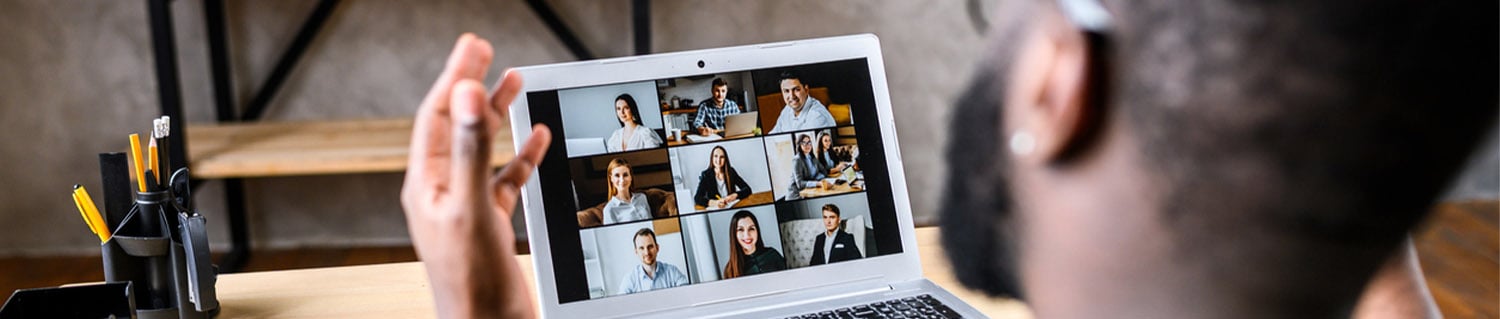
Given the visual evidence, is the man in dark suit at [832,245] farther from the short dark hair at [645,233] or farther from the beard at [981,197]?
the beard at [981,197]

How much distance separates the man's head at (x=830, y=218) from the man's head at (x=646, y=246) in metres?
0.13

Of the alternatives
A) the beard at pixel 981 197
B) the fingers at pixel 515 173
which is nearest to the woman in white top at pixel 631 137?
the fingers at pixel 515 173

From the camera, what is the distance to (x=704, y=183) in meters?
0.79

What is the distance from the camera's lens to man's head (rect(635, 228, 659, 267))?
30.8 inches

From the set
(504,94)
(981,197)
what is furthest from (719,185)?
(981,197)

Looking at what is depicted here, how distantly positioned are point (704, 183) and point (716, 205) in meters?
0.02

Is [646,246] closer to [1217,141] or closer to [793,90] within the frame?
[793,90]

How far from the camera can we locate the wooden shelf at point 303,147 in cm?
205

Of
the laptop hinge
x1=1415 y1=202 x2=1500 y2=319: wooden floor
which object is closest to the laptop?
the laptop hinge

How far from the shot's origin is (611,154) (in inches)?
31.2

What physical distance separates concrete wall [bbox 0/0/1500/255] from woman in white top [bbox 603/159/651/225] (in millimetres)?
1832

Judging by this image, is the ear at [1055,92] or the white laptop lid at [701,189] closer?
the ear at [1055,92]

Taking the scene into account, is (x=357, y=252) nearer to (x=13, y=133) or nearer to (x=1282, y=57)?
(x=13, y=133)

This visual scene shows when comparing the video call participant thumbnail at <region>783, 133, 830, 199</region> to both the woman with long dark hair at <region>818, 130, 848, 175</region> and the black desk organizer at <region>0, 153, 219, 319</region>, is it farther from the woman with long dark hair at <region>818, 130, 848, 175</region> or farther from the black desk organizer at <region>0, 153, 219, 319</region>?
the black desk organizer at <region>0, 153, 219, 319</region>
